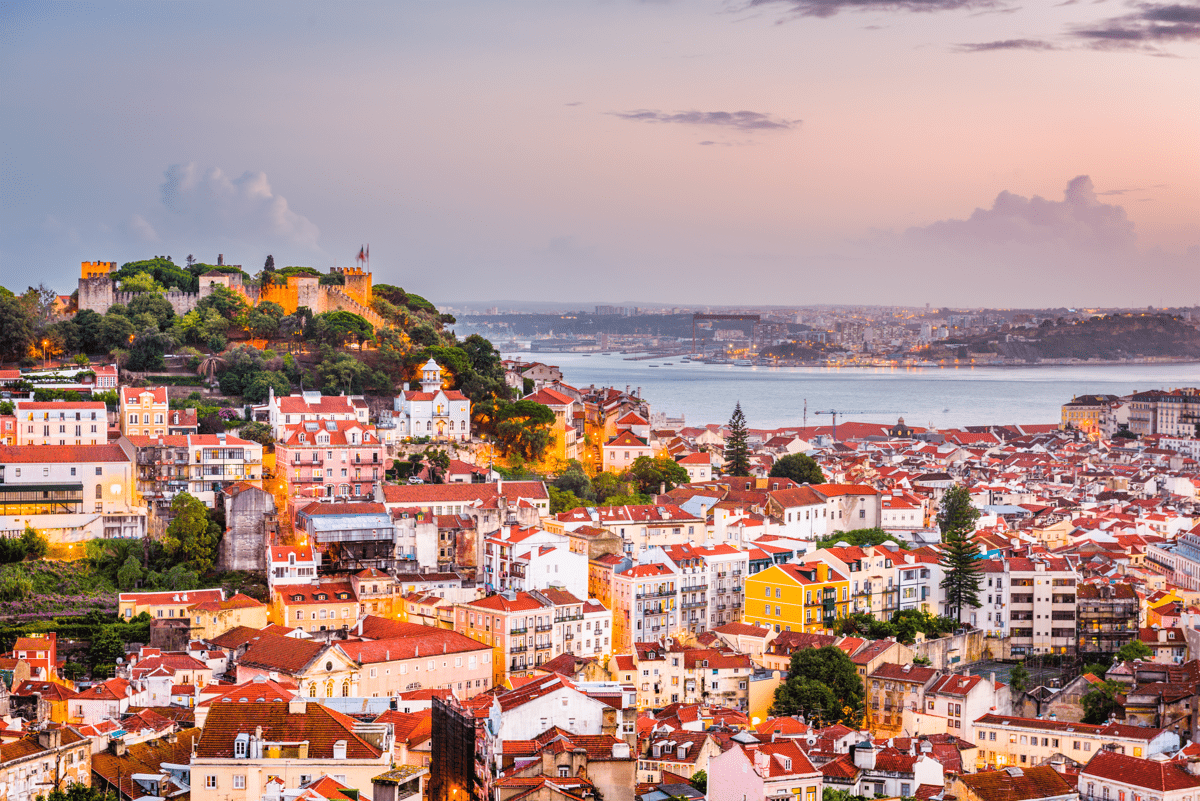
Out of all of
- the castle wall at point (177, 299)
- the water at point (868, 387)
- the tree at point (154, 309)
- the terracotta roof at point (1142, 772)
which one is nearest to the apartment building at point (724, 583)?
the terracotta roof at point (1142, 772)

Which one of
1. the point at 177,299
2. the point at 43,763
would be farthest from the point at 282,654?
the point at 177,299

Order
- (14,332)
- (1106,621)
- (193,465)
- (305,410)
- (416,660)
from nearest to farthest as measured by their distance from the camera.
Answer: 1. (416,660)
2. (193,465)
3. (1106,621)
4. (305,410)
5. (14,332)

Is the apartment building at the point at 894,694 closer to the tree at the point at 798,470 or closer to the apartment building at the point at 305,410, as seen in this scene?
the apartment building at the point at 305,410

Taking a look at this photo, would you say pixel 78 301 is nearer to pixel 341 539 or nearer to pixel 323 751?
pixel 341 539

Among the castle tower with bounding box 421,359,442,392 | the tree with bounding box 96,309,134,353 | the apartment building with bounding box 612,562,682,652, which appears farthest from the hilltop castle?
the apartment building with bounding box 612,562,682,652

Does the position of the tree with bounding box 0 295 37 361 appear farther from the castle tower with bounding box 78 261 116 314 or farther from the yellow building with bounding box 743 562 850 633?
the yellow building with bounding box 743 562 850 633

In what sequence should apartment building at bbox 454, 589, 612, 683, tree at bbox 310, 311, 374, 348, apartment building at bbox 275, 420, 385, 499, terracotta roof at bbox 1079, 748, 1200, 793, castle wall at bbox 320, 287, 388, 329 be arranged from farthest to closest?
castle wall at bbox 320, 287, 388, 329, tree at bbox 310, 311, 374, 348, apartment building at bbox 275, 420, 385, 499, apartment building at bbox 454, 589, 612, 683, terracotta roof at bbox 1079, 748, 1200, 793

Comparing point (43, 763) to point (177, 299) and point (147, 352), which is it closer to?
point (147, 352)
